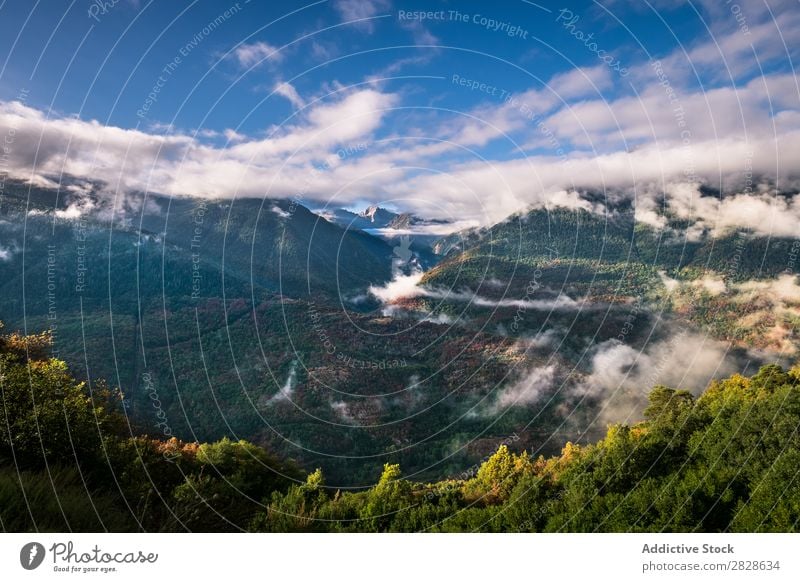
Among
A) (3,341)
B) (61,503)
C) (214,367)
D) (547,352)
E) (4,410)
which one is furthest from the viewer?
(547,352)

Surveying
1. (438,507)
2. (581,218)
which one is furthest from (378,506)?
(581,218)

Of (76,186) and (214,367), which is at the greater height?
(76,186)
